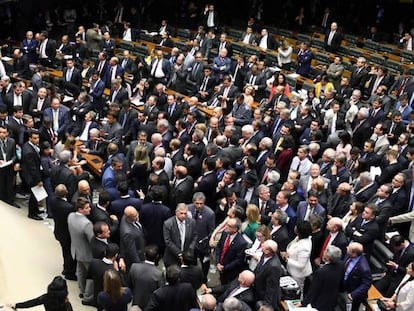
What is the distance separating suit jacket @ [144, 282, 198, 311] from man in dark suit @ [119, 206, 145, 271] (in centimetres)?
106

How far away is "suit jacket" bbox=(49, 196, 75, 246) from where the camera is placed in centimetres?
787

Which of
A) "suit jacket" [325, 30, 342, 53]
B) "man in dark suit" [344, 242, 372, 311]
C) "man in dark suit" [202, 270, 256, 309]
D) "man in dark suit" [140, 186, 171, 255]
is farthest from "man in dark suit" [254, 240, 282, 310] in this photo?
"suit jacket" [325, 30, 342, 53]

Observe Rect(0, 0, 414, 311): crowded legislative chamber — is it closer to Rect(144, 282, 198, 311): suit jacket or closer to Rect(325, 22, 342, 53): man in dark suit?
Rect(144, 282, 198, 311): suit jacket

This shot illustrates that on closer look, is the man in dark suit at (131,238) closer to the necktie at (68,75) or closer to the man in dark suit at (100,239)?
the man in dark suit at (100,239)

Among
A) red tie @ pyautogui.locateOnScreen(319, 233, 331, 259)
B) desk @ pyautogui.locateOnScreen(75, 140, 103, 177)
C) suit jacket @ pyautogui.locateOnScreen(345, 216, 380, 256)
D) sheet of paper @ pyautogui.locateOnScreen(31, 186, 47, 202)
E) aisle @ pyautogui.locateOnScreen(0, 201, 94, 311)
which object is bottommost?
aisle @ pyautogui.locateOnScreen(0, 201, 94, 311)

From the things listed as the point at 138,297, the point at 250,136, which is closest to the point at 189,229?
the point at 138,297

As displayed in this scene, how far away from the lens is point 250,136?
10359 mm

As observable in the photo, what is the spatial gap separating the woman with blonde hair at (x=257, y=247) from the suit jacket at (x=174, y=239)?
0.73 m

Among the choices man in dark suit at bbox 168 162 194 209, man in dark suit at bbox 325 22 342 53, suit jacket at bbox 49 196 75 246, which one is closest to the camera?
suit jacket at bbox 49 196 75 246

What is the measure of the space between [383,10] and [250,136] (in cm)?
1173

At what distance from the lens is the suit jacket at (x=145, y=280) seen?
675cm

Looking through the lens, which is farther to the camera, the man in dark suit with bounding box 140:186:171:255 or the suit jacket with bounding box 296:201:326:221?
the suit jacket with bounding box 296:201:326:221

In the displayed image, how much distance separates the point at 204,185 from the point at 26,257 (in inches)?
107

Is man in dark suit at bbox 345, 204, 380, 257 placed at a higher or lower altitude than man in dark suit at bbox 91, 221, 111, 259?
higher
